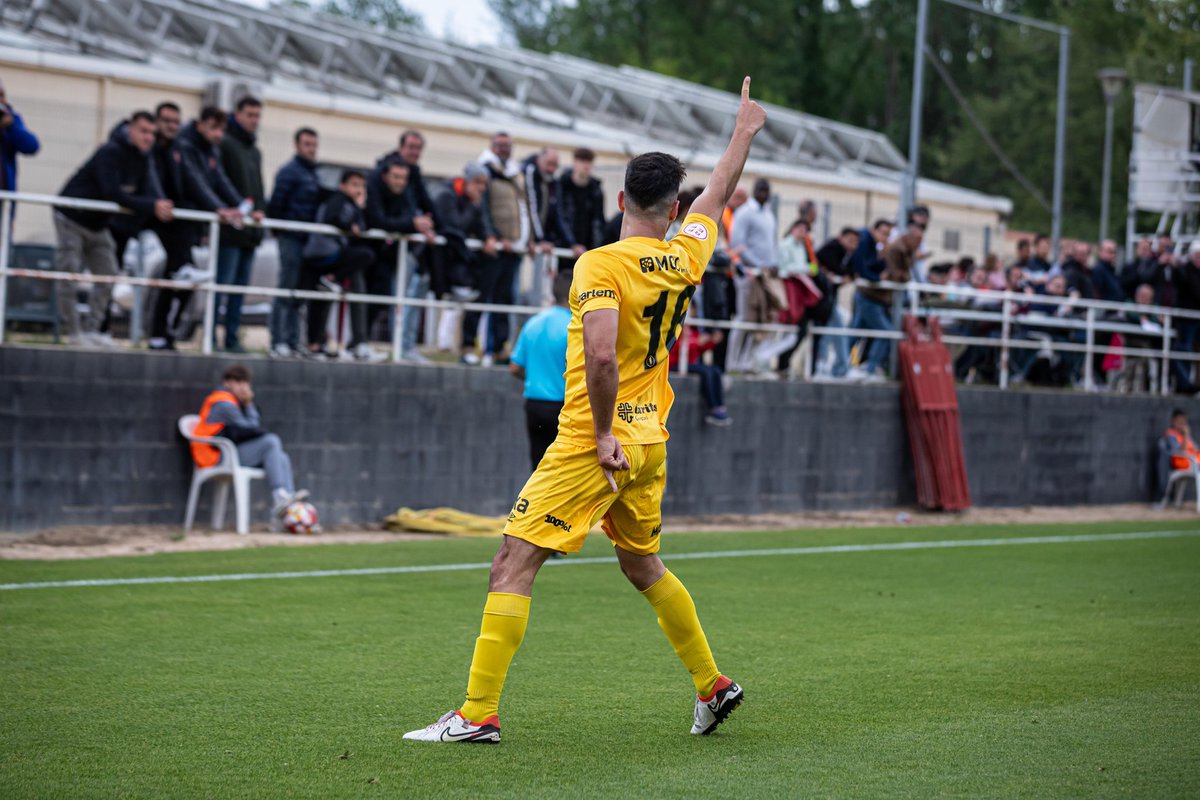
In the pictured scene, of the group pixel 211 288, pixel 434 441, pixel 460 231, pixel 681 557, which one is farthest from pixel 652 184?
pixel 434 441

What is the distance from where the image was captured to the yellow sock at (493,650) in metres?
5.65

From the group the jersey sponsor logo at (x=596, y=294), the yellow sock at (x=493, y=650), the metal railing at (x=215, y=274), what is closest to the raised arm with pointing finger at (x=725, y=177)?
the jersey sponsor logo at (x=596, y=294)

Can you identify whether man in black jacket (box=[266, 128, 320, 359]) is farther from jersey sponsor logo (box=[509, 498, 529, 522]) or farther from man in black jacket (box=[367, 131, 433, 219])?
jersey sponsor logo (box=[509, 498, 529, 522])

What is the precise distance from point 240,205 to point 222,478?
8.16ft

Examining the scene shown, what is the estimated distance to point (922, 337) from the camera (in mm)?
18922

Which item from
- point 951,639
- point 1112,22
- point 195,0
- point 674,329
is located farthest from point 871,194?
point 1112,22

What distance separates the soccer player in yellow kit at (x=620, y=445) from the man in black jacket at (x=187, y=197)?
794 centimetres

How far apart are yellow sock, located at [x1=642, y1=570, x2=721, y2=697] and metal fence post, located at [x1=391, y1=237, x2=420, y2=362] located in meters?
8.69

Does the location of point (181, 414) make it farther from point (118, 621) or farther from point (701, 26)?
point (701, 26)

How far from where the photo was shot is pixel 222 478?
1315cm

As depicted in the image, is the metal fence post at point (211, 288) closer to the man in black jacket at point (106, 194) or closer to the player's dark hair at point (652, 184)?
the man in black jacket at point (106, 194)

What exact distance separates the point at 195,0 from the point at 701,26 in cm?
3866

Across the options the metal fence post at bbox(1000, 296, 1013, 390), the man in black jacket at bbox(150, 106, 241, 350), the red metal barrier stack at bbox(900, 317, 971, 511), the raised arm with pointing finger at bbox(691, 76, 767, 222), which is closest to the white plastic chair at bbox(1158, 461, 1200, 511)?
the metal fence post at bbox(1000, 296, 1013, 390)

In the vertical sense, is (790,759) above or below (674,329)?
below
